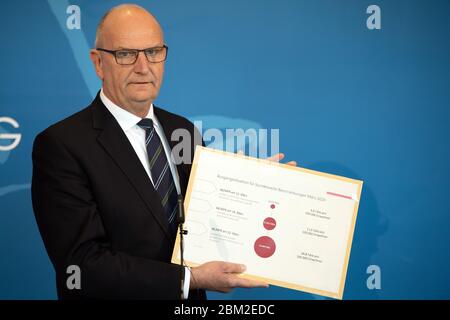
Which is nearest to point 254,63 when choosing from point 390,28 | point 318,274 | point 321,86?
point 321,86

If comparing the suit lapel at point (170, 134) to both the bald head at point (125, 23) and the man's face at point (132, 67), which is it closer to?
the man's face at point (132, 67)

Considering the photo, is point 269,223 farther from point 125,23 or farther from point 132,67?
point 125,23

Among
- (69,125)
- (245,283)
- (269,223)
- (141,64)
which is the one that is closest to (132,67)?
(141,64)

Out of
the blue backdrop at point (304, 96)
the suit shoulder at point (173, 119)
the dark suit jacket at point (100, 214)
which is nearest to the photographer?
the dark suit jacket at point (100, 214)

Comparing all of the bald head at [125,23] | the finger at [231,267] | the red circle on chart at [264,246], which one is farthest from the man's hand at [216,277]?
the bald head at [125,23]

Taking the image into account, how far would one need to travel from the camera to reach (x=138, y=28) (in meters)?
2.37

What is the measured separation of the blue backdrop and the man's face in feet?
2.43

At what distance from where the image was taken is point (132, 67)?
2.39 meters

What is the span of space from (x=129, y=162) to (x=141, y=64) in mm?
373

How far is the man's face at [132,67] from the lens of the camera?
2369 millimetres

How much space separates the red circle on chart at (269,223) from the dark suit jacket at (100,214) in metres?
0.37

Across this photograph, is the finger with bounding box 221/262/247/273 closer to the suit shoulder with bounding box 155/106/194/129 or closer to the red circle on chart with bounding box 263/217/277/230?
the red circle on chart with bounding box 263/217/277/230

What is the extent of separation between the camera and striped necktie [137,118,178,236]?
Answer: 2381 millimetres
